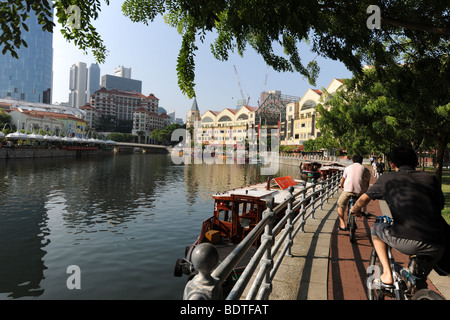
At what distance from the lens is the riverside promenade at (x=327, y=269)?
4636 mm

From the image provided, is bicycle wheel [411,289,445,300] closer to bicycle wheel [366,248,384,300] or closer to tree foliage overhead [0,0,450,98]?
bicycle wheel [366,248,384,300]

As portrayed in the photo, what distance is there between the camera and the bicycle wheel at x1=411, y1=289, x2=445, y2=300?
2.91 metres

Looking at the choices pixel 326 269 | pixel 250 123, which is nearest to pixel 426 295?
pixel 326 269

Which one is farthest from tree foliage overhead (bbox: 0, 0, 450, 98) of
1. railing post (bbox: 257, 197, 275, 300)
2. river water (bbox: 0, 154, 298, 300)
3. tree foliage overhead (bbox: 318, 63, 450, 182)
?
river water (bbox: 0, 154, 298, 300)

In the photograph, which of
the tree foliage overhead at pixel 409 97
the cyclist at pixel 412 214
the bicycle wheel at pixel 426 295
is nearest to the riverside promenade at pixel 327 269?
the cyclist at pixel 412 214

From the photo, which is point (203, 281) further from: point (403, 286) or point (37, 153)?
point (37, 153)

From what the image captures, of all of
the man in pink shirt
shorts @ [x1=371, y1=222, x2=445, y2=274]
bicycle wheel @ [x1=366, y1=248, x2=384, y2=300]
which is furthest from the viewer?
the man in pink shirt

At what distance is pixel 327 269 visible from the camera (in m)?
5.54

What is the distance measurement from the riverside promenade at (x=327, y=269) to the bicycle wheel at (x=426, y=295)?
1506mm

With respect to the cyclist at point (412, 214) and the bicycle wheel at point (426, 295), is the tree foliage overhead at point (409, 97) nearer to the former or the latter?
the cyclist at point (412, 214)

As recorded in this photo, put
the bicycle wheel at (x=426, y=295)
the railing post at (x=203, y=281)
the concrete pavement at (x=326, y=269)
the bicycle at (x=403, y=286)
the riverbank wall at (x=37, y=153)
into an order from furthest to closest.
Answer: the riverbank wall at (x=37, y=153), the concrete pavement at (x=326, y=269), the bicycle at (x=403, y=286), the bicycle wheel at (x=426, y=295), the railing post at (x=203, y=281)

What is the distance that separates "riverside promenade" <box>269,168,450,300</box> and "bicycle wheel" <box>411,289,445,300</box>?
1.51 meters

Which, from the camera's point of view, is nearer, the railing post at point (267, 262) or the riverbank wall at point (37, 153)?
the railing post at point (267, 262)
